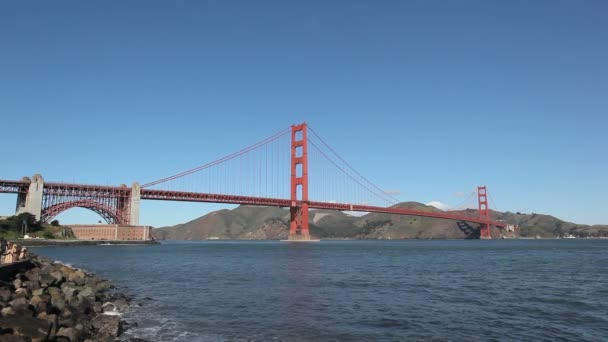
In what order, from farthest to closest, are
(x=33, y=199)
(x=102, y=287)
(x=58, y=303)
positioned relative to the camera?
(x=33, y=199) → (x=102, y=287) → (x=58, y=303)

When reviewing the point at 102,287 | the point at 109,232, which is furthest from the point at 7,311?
the point at 109,232

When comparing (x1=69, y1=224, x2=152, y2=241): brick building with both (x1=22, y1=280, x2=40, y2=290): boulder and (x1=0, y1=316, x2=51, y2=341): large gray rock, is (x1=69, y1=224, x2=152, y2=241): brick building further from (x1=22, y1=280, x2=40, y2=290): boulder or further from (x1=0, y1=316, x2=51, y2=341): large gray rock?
(x1=0, y1=316, x2=51, y2=341): large gray rock

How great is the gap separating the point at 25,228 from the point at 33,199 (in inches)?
361

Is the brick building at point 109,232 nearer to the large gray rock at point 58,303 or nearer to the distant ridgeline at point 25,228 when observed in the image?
the distant ridgeline at point 25,228

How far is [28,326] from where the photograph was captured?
38.2 feet

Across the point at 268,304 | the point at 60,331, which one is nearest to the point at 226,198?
the point at 268,304

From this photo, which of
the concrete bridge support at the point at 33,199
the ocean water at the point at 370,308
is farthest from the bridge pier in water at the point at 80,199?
the ocean water at the point at 370,308

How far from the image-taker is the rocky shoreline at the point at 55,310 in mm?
11719

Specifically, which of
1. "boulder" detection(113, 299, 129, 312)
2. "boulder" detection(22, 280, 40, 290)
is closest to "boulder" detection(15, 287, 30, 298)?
"boulder" detection(22, 280, 40, 290)

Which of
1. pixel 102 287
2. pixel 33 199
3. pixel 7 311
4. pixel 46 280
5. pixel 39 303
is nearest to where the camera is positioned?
pixel 7 311

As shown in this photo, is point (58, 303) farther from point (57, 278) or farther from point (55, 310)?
point (57, 278)

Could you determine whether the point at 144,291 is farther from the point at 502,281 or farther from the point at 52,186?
the point at 52,186

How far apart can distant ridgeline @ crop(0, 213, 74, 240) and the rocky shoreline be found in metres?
69.1

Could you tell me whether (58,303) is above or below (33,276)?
below
